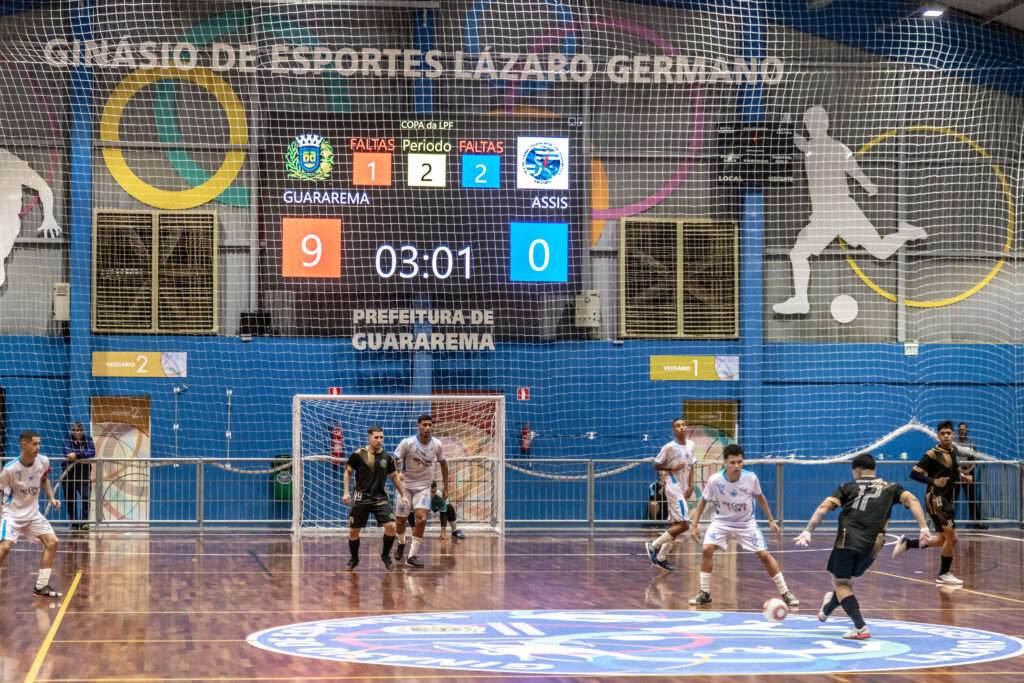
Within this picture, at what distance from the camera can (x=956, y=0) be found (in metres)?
27.4

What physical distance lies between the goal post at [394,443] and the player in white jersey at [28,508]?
8.84 meters

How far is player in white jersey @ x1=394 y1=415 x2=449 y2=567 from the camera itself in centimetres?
1804

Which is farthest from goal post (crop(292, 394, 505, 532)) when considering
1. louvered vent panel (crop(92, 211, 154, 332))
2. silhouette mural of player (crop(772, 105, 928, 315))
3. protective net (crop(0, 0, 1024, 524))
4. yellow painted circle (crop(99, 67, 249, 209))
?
silhouette mural of player (crop(772, 105, 928, 315))

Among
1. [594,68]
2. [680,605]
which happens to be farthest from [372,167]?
[680,605]

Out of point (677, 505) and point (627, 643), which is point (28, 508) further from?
point (677, 505)

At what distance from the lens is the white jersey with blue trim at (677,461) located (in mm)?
18516

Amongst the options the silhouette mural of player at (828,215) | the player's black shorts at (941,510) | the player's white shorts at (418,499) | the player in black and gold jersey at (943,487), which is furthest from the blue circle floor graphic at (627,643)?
the silhouette mural of player at (828,215)

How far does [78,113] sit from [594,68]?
11.4m

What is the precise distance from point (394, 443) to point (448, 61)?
339 inches

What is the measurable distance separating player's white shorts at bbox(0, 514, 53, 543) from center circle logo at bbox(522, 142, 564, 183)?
49.4 feet

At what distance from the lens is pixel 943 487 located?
1678 centimetres

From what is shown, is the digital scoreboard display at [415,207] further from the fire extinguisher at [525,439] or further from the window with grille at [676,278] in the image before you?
the fire extinguisher at [525,439]

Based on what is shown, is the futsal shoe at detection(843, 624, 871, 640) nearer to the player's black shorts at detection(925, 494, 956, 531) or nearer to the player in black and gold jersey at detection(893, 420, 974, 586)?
the player in black and gold jersey at detection(893, 420, 974, 586)

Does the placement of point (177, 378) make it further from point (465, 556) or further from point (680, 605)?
point (680, 605)
